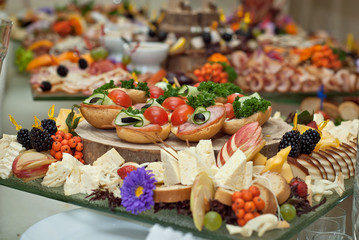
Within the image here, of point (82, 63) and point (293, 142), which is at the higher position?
point (293, 142)

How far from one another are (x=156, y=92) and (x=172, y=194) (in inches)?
25.5

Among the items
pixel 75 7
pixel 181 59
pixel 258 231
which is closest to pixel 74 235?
pixel 258 231

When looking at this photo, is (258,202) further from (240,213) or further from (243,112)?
(243,112)

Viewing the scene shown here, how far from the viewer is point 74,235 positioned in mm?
1449

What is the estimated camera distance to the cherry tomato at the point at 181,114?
172 centimetres

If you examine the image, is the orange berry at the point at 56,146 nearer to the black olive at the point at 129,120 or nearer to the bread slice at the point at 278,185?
the black olive at the point at 129,120

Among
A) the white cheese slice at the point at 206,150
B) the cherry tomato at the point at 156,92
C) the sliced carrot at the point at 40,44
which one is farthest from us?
the sliced carrot at the point at 40,44

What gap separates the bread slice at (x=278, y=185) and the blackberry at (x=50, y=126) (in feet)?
2.27

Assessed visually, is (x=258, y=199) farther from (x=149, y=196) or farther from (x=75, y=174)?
(x=75, y=174)

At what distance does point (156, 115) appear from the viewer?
67.0 inches

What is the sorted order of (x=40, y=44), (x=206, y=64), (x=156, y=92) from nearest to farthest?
(x=156, y=92), (x=206, y=64), (x=40, y=44)

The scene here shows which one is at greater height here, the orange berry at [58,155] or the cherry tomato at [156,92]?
the cherry tomato at [156,92]

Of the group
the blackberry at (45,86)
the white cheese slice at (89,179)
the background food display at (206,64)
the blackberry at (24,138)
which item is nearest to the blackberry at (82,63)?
the background food display at (206,64)

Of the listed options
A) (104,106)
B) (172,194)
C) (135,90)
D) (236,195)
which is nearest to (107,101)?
(104,106)
